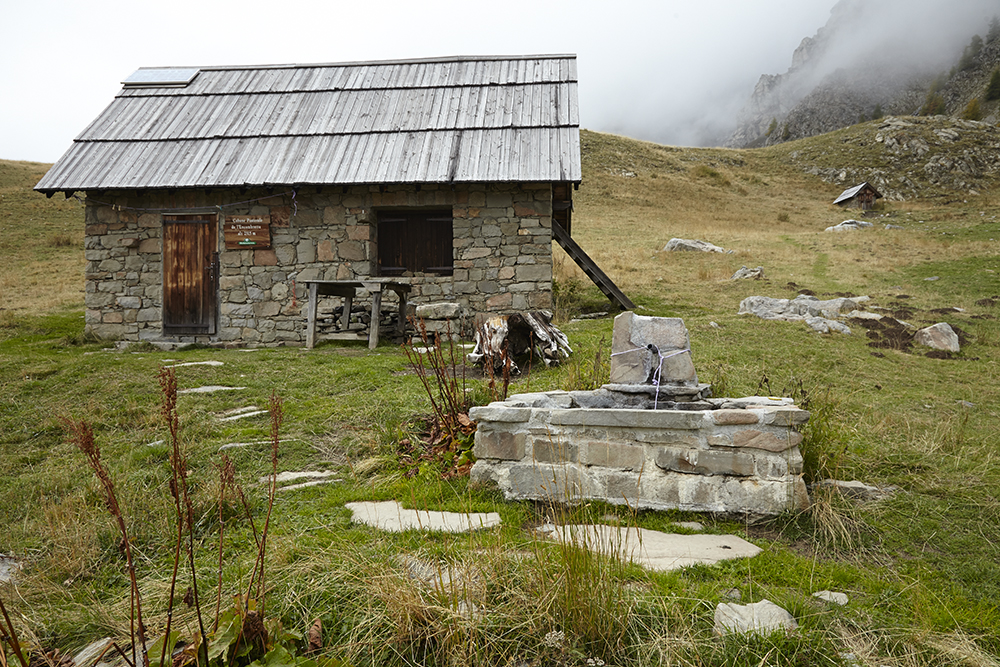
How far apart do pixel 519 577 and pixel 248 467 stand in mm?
2542

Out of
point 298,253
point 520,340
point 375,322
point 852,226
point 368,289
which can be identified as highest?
point 852,226

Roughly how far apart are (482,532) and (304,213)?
8843mm

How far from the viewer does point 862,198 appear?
99.5 feet

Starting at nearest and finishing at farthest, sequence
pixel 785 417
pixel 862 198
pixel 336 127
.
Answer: pixel 785 417
pixel 336 127
pixel 862 198

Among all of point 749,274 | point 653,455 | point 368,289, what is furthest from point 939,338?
point 368,289

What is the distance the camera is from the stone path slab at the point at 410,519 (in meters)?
3.07

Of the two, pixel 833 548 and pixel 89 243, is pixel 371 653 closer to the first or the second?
pixel 833 548

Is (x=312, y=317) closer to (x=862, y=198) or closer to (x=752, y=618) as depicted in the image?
(x=752, y=618)

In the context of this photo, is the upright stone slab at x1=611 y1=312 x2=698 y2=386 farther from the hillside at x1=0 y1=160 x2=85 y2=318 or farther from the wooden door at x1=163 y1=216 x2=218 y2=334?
the hillside at x1=0 y1=160 x2=85 y2=318

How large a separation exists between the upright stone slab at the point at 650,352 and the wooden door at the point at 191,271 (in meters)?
8.65

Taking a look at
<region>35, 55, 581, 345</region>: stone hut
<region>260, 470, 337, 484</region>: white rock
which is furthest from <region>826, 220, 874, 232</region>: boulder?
<region>260, 470, 337, 484</region>: white rock

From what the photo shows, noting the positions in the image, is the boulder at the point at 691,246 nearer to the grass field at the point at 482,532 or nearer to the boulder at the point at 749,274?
the boulder at the point at 749,274

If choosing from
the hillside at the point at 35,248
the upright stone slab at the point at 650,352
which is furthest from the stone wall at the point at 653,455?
the hillside at the point at 35,248

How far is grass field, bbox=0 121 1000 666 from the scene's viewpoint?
84.6 inches
